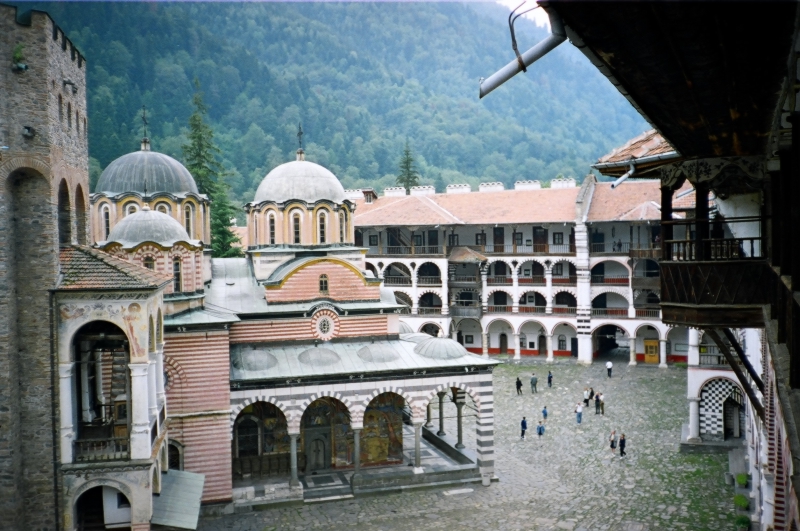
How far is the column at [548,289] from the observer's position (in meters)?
38.4

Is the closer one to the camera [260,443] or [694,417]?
[260,443]

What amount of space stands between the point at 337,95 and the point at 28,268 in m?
114

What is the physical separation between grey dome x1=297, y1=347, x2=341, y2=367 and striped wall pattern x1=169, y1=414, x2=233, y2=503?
2854 mm

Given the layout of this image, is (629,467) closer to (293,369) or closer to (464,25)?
(293,369)

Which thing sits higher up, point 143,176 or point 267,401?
point 143,176

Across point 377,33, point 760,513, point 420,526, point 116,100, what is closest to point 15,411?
point 420,526

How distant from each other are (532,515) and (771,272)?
10885 mm

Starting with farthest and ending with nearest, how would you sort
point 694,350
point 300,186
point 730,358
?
point 300,186 < point 694,350 < point 730,358

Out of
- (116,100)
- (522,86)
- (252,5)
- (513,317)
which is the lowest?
(513,317)

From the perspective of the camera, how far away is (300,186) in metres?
25.0

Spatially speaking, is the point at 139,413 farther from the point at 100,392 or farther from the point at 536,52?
the point at 536,52

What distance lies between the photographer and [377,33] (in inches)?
6634

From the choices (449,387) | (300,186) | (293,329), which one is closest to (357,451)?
(449,387)

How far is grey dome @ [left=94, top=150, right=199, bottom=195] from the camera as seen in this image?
78.9 ft
